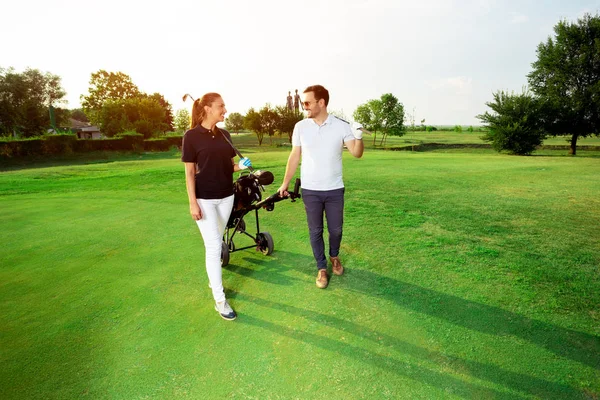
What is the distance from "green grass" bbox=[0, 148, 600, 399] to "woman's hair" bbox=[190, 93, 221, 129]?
2151 mm

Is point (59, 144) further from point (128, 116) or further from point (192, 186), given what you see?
point (192, 186)

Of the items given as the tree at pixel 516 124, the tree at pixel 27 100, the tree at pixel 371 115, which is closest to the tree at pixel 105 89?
the tree at pixel 27 100

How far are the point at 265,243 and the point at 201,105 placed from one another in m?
2.59

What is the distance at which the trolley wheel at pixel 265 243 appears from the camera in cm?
538

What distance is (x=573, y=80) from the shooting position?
3600cm

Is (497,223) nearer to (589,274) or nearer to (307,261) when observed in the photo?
(589,274)

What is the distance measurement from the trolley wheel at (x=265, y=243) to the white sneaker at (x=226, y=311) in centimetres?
180

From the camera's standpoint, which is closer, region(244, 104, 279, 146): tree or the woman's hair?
A: the woman's hair

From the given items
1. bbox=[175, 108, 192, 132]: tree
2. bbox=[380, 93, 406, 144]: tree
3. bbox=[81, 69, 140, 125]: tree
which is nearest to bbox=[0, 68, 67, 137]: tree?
bbox=[81, 69, 140, 125]: tree

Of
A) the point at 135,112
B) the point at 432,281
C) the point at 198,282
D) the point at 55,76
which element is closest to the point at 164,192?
the point at 198,282

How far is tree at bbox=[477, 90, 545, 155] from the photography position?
36.1m

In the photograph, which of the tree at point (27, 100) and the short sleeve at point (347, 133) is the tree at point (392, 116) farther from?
the short sleeve at point (347, 133)

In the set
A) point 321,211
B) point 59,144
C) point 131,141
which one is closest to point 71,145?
point 59,144

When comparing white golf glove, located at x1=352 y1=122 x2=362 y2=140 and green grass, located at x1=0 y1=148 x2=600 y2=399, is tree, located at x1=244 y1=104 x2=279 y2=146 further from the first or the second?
white golf glove, located at x1=352 y1=122 x2=362 y2=140
